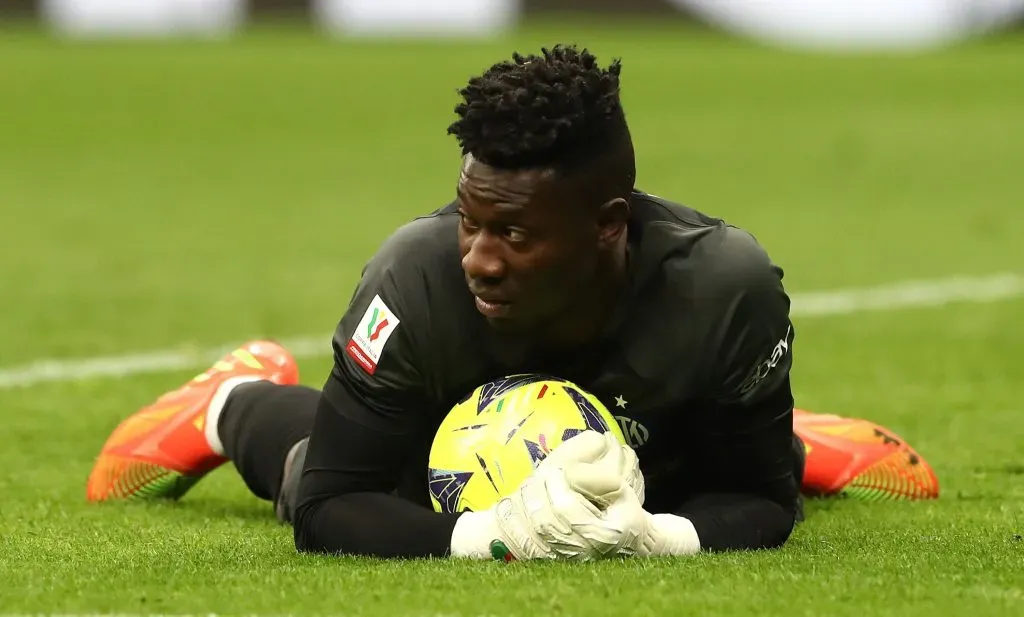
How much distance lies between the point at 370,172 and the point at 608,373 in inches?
616

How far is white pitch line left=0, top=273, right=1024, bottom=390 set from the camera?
955 centimetres

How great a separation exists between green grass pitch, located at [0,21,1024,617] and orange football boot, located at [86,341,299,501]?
0.34 ft

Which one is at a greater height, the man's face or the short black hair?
the short black hair

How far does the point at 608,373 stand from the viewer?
5078 millimetres

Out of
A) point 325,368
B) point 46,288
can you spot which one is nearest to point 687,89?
point 46,288

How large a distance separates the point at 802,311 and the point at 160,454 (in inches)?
247

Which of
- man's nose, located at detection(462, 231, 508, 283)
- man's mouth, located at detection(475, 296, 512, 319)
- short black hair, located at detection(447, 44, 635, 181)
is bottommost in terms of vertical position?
man's mouth, located at detection(475, 296, 512, 319)

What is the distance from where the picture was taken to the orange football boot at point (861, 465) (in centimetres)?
645

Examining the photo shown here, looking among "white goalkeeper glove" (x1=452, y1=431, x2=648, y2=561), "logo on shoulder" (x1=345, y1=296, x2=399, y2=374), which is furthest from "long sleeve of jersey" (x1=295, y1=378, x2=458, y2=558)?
"white goalkeeper glove" (x1=452, y1=431, x2=648, y2=561)

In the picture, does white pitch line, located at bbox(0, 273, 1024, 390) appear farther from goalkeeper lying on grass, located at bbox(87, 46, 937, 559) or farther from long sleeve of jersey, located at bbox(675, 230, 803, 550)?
long sleeve of jersey, located at bbox(675, 230, 803, 550)

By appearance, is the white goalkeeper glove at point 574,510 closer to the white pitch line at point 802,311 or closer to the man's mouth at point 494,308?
the man's mouth at point 494,308

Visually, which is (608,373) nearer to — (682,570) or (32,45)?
(682,570)

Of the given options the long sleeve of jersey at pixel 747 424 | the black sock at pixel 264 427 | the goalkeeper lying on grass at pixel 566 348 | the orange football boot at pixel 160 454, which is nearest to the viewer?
the goalkeeper lying on grass at pixel 566 348

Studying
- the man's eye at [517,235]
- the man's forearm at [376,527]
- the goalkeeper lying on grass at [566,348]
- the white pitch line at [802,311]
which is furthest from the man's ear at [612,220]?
the white pitch line at [802,311]
